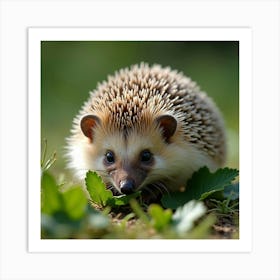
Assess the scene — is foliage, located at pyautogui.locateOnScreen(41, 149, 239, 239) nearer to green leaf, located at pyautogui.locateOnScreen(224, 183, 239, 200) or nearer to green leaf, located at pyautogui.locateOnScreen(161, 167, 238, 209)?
green leaf, located at pyautogui.locateOnScreen(161, 167, 238, 209)

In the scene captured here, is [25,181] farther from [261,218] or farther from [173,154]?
[261,218]

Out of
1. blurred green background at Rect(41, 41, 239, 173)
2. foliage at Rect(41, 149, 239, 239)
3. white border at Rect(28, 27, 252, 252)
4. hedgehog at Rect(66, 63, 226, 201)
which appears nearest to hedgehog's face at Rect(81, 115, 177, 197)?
hedgehog at Rect(66, 63, 226, 201)

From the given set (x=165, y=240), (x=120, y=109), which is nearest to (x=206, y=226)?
(x=165, y=240)

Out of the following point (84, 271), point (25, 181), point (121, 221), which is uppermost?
point (25, 181)

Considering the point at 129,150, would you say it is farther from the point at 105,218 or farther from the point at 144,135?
the point at 105,218

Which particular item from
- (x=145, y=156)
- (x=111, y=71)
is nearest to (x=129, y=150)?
(x=145, y=156)
